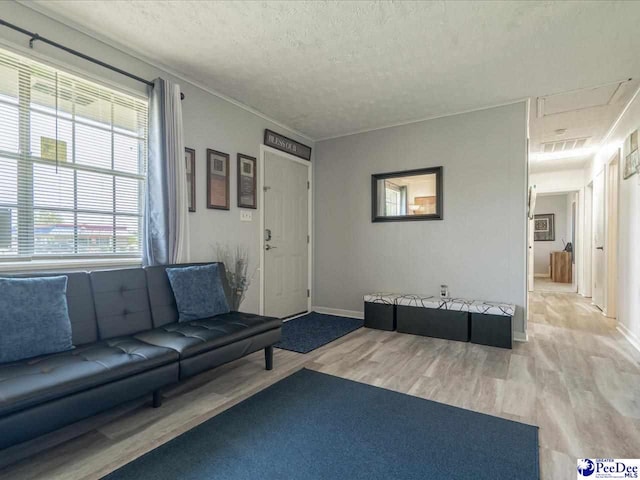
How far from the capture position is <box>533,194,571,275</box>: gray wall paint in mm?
9695

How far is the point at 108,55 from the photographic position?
2568 mm

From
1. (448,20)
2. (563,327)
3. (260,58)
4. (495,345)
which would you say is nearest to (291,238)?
(260,58)

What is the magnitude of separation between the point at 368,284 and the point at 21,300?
361 centimetres

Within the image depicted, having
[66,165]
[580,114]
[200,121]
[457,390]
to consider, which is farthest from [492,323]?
[66,165]

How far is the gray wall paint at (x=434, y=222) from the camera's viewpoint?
366cm

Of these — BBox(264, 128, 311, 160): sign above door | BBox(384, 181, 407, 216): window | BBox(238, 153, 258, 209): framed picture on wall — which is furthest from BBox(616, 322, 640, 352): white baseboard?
BBox(264, 128, 311, 160): sign above door

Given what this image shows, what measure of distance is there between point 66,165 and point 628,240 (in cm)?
525

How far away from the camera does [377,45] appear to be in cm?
261

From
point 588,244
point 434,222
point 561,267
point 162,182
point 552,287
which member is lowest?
point 552,287

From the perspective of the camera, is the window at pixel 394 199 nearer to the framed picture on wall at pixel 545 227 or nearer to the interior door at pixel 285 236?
the interior door at pixel 285 236

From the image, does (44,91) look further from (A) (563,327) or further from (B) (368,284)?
(A) (563,327)

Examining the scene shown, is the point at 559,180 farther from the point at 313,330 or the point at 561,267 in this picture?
the point at 313,330

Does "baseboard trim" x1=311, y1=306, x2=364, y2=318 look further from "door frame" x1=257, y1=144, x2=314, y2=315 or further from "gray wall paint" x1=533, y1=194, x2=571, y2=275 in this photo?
"gray wall paint" x1=533, y1=194, x2=571, y2=275

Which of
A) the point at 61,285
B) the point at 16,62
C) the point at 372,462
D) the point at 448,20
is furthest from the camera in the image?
the point at 448,20
